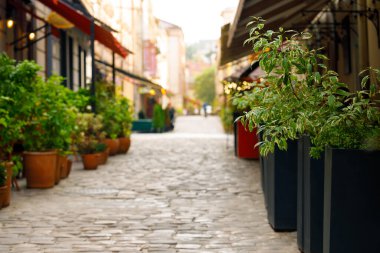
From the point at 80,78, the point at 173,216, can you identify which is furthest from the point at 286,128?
the point at 80,78

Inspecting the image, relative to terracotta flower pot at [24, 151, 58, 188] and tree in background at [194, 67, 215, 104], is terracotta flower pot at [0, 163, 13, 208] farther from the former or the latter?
tree in background at [194, 67, 215, 104]

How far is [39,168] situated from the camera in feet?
31.9

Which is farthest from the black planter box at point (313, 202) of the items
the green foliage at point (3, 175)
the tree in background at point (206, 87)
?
the tree in background at point (206, 87)

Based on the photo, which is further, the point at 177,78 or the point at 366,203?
the point at 177,78

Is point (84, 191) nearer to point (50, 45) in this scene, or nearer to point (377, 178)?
point (377, 178)

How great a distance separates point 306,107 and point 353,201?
1.04 meters

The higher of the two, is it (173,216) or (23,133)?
(23,133)

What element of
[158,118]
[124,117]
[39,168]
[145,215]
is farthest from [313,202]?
[158,118]

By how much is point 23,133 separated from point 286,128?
21.0 feet

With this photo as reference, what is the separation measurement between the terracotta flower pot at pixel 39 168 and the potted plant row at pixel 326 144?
209 inches

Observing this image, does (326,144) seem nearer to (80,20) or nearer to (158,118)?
(80,20)

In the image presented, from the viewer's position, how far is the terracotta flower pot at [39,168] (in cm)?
968

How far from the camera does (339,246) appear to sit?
4.15m

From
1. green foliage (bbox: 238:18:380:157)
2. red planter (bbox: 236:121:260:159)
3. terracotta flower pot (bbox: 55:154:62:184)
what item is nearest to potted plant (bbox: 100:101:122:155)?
red planter (bbox: 236:121:260:159)
